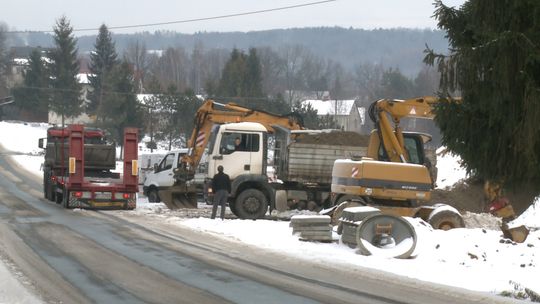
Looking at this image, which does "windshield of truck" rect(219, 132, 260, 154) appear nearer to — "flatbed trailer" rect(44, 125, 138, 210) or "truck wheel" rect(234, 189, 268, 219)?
"truck wheel" rect(234, 189, 268, 219)

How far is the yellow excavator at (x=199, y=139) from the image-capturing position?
2828 centimetres

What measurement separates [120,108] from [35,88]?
2945 centimetres

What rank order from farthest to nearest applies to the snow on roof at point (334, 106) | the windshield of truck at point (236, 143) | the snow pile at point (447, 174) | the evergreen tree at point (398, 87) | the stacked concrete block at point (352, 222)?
the snow on roof at point (334, 106)
the evergreen tree at point (398, 87)
the snow pile at point (447, 174)
the windshield of truck at point (236, 143)
the stacked concrete block at point (352, 222)

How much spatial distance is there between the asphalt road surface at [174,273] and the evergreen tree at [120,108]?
47.3 m

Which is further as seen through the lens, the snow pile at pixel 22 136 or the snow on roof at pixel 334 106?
the snow on roof at pixel 334 106

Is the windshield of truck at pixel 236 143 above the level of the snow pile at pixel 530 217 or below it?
above

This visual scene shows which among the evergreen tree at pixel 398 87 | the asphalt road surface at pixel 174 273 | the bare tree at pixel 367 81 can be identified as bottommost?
the asphalt road surface at pixel 174 273

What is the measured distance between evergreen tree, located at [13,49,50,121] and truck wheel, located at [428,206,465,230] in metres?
77.5

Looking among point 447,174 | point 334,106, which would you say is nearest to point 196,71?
point 334,106

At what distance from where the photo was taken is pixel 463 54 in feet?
40.7

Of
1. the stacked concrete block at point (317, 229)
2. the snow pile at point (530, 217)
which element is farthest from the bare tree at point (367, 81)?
the stacked concrete block at point (317, 229)

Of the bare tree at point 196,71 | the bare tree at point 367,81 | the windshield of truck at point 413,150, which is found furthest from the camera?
the bare tree at point 367,81

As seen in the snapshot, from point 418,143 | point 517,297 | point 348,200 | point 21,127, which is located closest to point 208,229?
point 348,200

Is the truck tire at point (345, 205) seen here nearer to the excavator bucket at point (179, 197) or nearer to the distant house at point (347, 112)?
the excavator bucket at point (179, 197)
